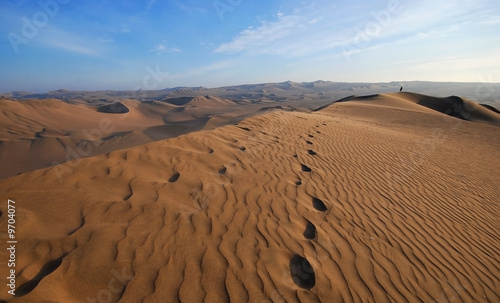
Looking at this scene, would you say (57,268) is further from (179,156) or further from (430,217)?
(430,217)

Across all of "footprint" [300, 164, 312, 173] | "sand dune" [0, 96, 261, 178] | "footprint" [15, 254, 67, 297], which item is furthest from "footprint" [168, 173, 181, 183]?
"sand dune" [0, 96, 261, 178]

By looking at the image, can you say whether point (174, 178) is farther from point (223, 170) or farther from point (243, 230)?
point (243, 230)

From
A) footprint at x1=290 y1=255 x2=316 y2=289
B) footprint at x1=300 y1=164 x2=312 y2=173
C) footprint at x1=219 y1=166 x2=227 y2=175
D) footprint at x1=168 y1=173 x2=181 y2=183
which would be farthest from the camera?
footprint at x1=300 y1=164 x2=312 y2=173

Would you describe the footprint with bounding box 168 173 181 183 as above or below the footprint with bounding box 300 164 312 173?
above

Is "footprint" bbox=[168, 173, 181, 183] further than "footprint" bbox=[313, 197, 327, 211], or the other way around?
"footprint" bbox=[168, 173, 181, 183]

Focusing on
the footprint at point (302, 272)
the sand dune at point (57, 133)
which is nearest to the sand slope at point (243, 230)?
the footprint at point (302, 272)

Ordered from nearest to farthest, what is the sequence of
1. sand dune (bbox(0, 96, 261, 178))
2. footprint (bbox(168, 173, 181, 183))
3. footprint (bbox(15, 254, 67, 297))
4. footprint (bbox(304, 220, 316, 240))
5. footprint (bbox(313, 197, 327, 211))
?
footprint (bbox(15, 254, 67, 297)) < footprint (bbox(304, 220, 316, 240)) < footprint (bbox(313, 197, 327, 211)) < footprint (bbox(168, 173, 181, 183)) < sand dune (bbox(0, 96, 261, 178))

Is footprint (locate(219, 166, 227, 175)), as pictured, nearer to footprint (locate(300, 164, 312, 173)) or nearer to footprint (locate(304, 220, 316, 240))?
footprint (locate(300, 164, 312, 173))

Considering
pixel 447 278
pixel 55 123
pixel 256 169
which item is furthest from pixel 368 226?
pixel 55 123

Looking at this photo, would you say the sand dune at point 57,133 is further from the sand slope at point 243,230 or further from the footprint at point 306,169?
the footprint at point 306,169
